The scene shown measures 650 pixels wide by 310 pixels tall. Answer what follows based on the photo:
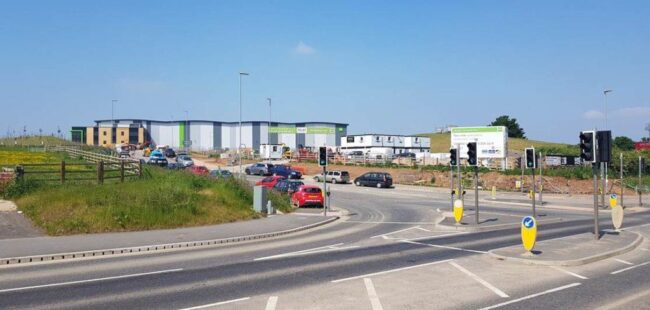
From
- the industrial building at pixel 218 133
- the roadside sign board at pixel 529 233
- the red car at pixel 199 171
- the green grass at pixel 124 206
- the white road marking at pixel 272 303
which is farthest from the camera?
the industrial building at pixel 218 133

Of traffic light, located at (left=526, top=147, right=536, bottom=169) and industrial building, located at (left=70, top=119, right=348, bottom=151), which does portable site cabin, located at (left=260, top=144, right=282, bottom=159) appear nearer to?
industrial building, located at (left=70, top=119, right=348, bottom=151)

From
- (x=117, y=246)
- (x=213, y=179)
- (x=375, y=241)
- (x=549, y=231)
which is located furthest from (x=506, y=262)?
(x=213, y=179)

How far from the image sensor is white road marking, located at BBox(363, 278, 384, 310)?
10555 mm

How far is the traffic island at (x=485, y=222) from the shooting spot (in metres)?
25.1

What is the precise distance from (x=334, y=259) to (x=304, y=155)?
70287mm

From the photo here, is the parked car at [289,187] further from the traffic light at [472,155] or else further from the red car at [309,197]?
the traffic light at [472,155]

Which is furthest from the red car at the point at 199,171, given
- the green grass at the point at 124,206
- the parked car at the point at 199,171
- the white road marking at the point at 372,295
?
the white road marking at the point at 372,295

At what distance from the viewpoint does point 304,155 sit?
284 ft

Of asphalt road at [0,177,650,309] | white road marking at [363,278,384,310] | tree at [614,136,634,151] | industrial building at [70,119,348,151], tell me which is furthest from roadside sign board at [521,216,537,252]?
tree at [614,136,634,151]

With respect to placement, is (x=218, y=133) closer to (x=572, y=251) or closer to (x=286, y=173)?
(x=286, y=173)

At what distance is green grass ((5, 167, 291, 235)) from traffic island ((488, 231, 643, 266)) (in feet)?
43.2

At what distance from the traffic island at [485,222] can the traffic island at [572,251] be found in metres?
5.10

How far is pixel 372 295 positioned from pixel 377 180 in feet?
153

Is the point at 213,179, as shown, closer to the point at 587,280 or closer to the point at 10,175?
the point at 10,175
